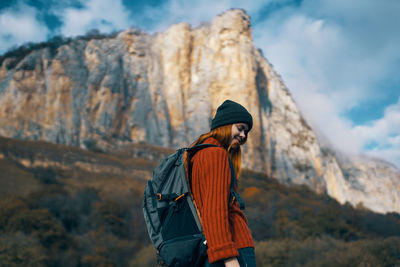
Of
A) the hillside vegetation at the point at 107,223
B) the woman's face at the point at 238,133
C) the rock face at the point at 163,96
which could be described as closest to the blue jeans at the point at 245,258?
the woman's face at the point at 238,133

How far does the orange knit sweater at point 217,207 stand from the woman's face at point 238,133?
0.25 meters

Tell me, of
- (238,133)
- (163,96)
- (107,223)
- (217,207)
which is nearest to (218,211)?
(217,207)

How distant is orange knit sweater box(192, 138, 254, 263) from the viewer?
60.3 inches

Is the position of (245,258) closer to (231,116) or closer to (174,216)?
(174,216)

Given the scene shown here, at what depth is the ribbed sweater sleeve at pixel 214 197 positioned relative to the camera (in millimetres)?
1526

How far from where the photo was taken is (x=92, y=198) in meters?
24.5

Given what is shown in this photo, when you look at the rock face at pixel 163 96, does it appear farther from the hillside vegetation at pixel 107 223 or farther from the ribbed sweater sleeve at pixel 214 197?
the ribbed sweater sleeve at pixel 214 197

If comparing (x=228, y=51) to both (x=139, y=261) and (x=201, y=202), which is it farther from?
(x=201, y=202)

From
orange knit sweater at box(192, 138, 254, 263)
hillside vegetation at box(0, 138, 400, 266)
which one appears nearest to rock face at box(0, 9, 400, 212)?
hillside vegetation at box(0, 138, 400, 266)

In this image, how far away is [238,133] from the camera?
1924 millimetres

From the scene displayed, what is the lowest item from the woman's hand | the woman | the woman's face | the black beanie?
the woman's hand

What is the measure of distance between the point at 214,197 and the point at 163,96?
1838 inches

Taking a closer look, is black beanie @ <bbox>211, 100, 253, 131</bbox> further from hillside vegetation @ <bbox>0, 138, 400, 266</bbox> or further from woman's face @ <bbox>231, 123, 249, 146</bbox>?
hillside vegetation @ <bbox>0, 138, 400, 266</bbox>

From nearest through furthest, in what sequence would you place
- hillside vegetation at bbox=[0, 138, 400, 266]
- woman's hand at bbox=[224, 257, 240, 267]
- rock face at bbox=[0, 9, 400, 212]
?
1. woman's hand at bbox=[224, 257, 240, 267]
2. hillside vegetation at bbox=[0, 138, 400, 266]
3. rock face at bbox=[0, 9, 400, 212]
